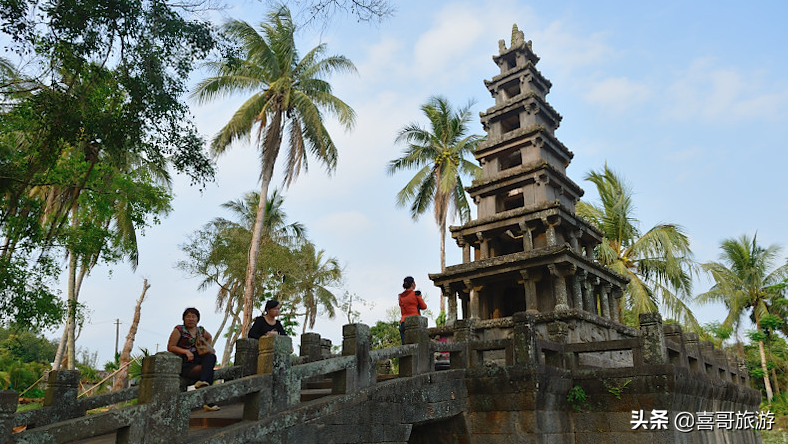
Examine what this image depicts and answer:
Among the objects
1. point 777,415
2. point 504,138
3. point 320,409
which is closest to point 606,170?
point 504,138

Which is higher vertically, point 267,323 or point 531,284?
point 531,284

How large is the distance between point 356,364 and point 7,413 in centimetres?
459

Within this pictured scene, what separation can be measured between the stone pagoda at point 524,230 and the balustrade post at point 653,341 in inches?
246

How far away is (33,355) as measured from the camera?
198 feet

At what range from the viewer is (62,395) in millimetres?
7113

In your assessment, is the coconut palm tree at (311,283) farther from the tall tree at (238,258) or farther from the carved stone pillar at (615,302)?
the carved stone pillar at (615,302)

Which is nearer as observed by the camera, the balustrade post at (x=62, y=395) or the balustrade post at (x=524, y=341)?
the balustrade post at (x=62, y=395)

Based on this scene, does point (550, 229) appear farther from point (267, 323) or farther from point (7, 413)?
point (7, 413)

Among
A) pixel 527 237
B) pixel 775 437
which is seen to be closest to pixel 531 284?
pixel 527 237

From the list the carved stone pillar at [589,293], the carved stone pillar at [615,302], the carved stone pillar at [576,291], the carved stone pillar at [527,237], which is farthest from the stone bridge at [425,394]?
the carved stone pillar at [615,302]

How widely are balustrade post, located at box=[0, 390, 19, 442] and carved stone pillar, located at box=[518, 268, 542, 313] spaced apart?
15362mm

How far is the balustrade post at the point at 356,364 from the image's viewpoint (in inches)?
311

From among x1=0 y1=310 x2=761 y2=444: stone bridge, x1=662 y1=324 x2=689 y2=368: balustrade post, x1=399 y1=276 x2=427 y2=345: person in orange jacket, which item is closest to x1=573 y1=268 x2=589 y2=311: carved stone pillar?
x1=0 y1=310 x2=761 y2=444: stone bridge

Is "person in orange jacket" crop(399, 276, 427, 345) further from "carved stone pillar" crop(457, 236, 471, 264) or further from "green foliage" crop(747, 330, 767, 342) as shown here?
"green foliage" crop(747, 330, 767, 342)
